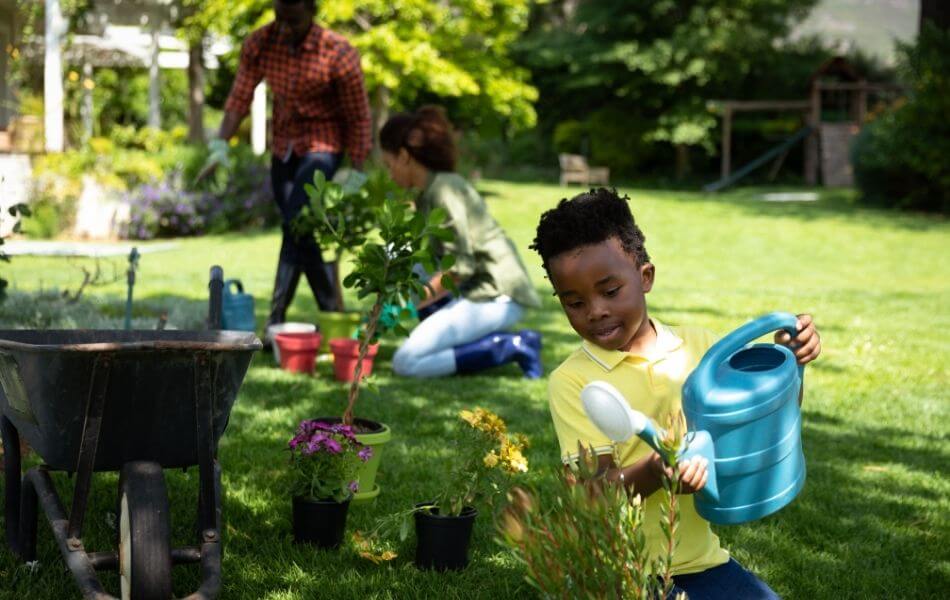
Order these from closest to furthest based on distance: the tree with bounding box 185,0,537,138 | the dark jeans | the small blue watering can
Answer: the small blue watering can < the dark jeans < the tree with bounding box 185,0,537,138

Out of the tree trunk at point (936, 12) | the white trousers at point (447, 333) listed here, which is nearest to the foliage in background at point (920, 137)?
→ the tree trunk at point (936, 12)

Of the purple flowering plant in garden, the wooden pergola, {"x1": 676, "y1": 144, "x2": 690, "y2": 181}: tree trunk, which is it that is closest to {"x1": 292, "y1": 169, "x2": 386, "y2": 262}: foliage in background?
the purple flowering plant in garden

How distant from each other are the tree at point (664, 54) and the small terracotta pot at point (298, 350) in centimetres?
2394

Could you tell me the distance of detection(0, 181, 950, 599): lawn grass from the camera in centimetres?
304

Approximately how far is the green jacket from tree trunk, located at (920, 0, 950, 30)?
615 inches

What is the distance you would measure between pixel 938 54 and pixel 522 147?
1869 cm

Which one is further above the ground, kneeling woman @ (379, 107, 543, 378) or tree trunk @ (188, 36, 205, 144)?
tree trunk @ (188, 36, 205, 144)

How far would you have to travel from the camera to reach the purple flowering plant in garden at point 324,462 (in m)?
3.22

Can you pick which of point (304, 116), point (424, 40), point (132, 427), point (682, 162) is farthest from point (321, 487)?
point (682, 162)

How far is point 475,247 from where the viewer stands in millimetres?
5781

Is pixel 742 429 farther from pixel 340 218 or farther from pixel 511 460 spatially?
pixel 340 218

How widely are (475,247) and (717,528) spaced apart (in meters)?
2.59

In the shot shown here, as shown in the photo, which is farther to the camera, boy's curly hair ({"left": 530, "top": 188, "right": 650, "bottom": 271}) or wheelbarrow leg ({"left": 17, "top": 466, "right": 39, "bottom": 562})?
wheelbarrow leg ({"left": 17, "top": 466, "right": 39, "bottom": 562})

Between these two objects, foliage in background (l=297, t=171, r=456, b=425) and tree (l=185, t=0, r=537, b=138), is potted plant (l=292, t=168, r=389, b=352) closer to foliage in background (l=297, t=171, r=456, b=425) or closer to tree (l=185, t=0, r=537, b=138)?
foliage in background (l=297, t=171, r=456, b=425)
